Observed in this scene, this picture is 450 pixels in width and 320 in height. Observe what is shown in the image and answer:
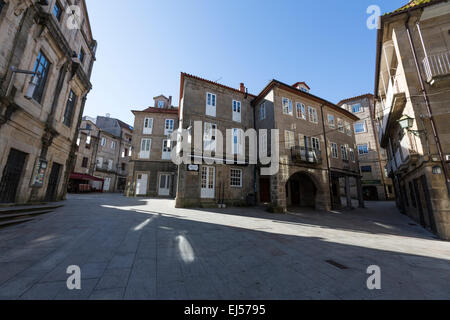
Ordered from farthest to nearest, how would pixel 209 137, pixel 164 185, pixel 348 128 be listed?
pixel 164 185, pixel 348 128, pixel 209 137

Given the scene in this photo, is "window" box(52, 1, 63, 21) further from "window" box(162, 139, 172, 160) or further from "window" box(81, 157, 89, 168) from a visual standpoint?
"window" box(81, 157, 89, 168)

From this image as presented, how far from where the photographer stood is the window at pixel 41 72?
25.9 ft

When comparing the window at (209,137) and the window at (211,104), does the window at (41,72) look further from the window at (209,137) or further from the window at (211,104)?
the window at (211,104)

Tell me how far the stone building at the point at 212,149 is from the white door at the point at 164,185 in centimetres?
938

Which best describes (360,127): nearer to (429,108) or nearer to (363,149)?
(363,149)

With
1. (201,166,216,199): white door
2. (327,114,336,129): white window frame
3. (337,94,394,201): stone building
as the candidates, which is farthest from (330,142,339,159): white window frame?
(337,94,394,201): stone building

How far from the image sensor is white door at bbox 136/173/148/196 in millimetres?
19977

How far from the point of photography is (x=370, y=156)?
26.7m

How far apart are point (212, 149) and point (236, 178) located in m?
3.25

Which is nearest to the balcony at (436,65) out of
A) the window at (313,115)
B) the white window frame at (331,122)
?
the window at (313,115)

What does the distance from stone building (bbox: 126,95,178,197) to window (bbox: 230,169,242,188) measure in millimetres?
9105

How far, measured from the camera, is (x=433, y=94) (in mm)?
7770

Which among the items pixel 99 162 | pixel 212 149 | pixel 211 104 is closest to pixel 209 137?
pixel 212 149
